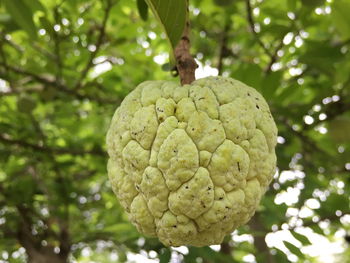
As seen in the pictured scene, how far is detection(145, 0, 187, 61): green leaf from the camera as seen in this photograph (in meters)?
1.27

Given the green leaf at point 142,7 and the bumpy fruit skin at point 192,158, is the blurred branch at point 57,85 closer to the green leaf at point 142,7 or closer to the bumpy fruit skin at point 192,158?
the green leaf at point 142,7

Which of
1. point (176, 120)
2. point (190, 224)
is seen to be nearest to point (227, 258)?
point (190, 224)

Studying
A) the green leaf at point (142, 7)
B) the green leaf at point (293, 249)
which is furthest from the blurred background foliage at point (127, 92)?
the green leaf at point (142, 7)

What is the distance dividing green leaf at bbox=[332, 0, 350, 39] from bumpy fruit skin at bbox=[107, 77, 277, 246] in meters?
1.29

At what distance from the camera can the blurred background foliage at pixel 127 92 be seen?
7.60 feet

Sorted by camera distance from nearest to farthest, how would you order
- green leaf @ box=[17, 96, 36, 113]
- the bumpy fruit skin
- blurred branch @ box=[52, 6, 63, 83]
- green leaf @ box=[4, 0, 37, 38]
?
the bumpy fruit skin, green leaf @ box=[4, 0, 37, 38], blurred branch @ box=[52, 6, 63, 83], green leaf @ box=[17, 96, 36, 113]

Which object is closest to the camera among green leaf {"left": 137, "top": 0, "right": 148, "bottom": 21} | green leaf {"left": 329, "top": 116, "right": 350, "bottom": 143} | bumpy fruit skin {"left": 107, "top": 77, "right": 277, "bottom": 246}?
bumpy fruit skin {"left": 107, "top": 77, "right": 277, "bottom": 246}

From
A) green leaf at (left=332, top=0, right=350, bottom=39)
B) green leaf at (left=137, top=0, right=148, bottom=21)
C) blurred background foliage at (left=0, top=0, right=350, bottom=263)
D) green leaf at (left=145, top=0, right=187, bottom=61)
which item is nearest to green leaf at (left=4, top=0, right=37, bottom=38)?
blurred background foliage at (left=0, top=0, right=350, bottom=263)

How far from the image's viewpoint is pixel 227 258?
2.28 m

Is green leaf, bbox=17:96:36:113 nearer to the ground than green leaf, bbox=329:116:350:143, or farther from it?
nearer to the ground

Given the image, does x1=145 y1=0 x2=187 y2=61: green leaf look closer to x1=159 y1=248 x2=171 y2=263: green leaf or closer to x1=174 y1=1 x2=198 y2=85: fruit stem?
x1=174 y1=1 x2=198 y2=85: fruit stem

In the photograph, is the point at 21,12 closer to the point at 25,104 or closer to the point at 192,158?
the point at 25,104

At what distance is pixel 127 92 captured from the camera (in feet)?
9.26

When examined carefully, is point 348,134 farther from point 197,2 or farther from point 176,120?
point 176,120
